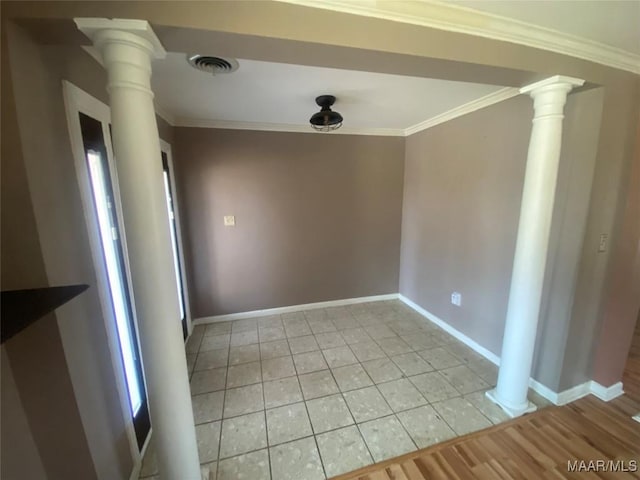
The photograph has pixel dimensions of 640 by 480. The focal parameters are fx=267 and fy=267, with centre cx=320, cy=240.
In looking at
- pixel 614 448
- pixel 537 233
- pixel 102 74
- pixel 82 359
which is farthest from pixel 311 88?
pixel 614 448

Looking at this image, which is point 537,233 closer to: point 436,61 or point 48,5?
point 436,61

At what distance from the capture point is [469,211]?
256 centimetres

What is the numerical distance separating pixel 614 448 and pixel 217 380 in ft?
8.84

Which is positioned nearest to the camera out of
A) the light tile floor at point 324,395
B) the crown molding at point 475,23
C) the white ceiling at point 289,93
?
the crown molding at point 475,23

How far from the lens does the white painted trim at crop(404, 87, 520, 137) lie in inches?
81.4

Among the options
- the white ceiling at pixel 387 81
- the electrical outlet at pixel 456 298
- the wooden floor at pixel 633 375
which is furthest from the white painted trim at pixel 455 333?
the white ceiling at pixel 387 81

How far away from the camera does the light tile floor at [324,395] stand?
1594mm

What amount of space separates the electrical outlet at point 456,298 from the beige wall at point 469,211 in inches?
1.8

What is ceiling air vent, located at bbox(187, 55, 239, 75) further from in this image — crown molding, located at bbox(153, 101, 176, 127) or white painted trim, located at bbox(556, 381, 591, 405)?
white painted trim, located at bbox(556, 381, 591, 405)

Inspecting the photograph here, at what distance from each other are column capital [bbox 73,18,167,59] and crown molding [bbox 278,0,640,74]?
520mm

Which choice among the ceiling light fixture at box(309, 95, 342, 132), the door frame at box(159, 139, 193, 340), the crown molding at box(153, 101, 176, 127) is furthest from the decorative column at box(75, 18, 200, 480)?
the door frame at box(159, 139, 193, 340)

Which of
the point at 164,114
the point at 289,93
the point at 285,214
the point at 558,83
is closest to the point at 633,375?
the point at 558,83

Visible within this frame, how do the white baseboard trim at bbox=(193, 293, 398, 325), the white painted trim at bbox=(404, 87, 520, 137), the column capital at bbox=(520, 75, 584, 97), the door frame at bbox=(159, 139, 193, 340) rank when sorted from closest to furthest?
1. the column capital at bbox=(520, 75, 584, 97)
2. the white painted trim at bbox=(404, 87, 520, 137)
3. the door frame at bbox=(159, 139, 193, 340)
4. the white baseboard trim at bbox=(193, 293, 398, 325)

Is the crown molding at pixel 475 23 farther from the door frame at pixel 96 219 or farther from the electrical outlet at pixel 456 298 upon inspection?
the electrical outlet at pixel 456 298
